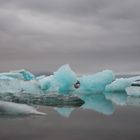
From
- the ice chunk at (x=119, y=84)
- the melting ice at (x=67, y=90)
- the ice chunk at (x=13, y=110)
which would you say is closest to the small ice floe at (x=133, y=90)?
the melting ice at (x=67, y=90)

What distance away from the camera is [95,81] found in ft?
49.2

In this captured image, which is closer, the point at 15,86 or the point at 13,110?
the point at 13,110

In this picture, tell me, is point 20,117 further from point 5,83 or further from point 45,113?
point 5,83

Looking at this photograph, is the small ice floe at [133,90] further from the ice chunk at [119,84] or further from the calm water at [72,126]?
the calm water at [72,126]

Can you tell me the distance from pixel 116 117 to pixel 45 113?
5.42 ft

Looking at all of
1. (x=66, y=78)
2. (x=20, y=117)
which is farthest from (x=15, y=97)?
(x=66, y=78)

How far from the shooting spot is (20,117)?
8.02m

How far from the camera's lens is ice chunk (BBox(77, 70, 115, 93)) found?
49.0ft

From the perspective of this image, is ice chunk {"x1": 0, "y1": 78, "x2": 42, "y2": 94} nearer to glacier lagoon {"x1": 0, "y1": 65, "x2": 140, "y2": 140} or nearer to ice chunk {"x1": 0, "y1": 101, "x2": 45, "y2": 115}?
glacier lagoon {"x1": 0, "y1": 65, "x2": 140, "y2": 140}

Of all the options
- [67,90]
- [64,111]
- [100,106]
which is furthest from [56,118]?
[67,90]

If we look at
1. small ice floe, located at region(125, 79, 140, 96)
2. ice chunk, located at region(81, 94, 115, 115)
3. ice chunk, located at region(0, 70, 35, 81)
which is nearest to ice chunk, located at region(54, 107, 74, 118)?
ice chunk, located at region(81, 94, 115, 115)

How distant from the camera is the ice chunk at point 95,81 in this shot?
14945 mm

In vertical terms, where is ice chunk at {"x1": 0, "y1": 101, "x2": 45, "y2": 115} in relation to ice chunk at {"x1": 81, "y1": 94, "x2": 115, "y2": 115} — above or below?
below

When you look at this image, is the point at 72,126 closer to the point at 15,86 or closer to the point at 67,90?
the point at 15,86
